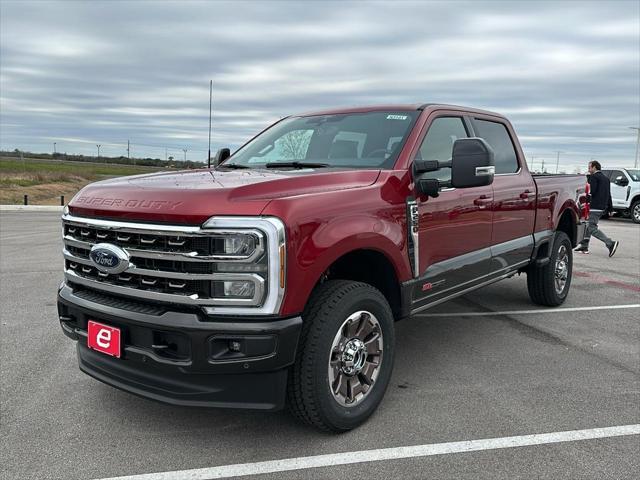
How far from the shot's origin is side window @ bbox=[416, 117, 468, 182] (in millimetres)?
3993

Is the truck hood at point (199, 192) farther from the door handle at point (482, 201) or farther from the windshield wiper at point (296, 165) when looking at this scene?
the door handle at point (482, 201)

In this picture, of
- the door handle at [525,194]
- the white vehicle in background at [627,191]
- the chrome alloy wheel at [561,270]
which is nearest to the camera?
the door handle at [525,194]

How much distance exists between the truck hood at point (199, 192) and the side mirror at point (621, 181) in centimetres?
1928

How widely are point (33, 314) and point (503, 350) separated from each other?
462 cm

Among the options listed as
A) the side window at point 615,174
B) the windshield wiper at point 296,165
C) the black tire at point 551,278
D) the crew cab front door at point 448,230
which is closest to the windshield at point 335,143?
the windshield wiper at point 296,165

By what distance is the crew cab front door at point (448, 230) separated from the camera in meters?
3.81

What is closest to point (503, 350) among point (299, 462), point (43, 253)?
point (299, 462)

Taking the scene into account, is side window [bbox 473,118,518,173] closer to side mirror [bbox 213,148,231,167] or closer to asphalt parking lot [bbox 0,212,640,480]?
asphalt parking lot [bbox 0,212,640,480]

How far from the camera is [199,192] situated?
9.11ft

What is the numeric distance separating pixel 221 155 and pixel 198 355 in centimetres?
271

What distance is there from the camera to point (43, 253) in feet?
32.8

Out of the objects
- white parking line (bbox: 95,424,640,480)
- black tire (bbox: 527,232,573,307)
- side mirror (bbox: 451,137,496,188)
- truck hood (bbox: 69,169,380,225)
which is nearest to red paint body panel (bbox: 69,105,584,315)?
truck hood (bbox: 69,169,380,225)

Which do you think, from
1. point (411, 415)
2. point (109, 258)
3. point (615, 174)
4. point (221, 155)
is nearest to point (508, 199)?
point (411, 415)

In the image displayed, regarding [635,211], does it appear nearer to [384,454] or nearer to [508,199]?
[508,199]
